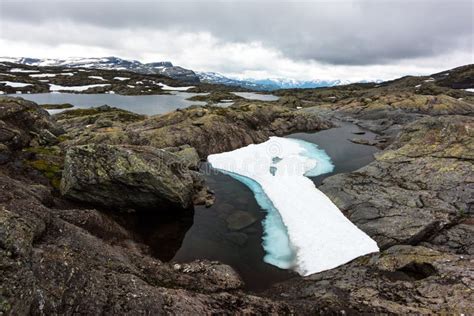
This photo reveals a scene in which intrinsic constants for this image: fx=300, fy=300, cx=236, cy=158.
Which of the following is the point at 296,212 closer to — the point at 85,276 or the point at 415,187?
the point at 415,187

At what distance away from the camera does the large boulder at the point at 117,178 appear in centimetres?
2434

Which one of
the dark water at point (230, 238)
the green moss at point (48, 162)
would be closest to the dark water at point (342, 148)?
the dark water at point (230, 238)

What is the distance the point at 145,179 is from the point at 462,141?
36.4 meters

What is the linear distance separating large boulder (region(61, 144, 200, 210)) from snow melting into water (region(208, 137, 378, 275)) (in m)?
9.66

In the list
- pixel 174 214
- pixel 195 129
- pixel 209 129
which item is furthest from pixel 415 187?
pixel 195 129

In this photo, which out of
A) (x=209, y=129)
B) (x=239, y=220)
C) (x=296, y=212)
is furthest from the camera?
(x=209, y=129)

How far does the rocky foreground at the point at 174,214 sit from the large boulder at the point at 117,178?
9cm

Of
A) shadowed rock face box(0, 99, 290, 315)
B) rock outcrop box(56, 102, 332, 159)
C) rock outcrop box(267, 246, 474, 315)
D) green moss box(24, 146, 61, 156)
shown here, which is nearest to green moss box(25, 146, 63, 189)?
green moss box(24, 146, 61, 156)

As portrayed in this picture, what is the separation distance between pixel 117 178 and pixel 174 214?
6.28 metres

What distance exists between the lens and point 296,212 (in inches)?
1143

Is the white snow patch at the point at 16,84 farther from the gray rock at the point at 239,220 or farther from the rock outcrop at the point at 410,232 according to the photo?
the rock outcrop at the point at 410,232

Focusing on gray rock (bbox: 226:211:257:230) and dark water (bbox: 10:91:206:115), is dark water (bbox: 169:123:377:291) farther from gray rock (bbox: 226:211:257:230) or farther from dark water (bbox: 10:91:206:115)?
dark water (bbox: 10:91:206:115)

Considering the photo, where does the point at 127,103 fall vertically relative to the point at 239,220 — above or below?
above

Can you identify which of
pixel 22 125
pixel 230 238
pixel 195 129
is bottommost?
pixel 230 238
